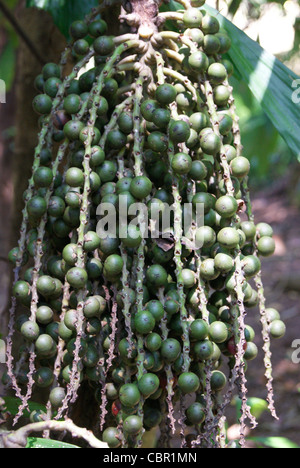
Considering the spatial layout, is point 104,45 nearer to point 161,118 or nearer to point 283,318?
point 161,118

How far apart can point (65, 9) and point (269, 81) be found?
0.62 metres

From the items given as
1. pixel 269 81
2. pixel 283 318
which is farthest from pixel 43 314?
pixel 283 318

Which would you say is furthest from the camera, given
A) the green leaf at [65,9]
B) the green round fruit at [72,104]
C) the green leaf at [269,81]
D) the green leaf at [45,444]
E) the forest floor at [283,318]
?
the forest floor at [283,318]

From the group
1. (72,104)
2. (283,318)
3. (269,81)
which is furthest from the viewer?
(283,318)

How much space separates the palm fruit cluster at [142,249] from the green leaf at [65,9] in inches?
15.7

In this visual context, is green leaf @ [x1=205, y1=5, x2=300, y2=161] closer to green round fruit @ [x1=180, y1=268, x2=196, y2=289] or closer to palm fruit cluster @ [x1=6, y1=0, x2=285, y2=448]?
palm fruit cluster @ [x1=6, y1=0, x2=285, y2=448]

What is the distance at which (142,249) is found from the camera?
0.98 m

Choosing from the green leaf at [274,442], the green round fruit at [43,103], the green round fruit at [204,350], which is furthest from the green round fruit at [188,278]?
the green leaf at [274,442]

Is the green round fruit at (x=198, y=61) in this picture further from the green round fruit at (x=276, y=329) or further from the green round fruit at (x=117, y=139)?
the green round fruit at (x=276, y=329)

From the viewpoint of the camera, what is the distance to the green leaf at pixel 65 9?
4.92 feet

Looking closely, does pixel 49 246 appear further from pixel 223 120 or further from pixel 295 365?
pixel 295 365

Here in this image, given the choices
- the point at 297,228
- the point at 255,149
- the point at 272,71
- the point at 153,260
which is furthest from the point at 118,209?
the point at 297,228

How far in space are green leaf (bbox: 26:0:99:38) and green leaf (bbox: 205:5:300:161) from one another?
1.18ft

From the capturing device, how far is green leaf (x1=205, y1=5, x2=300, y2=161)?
1.20m
